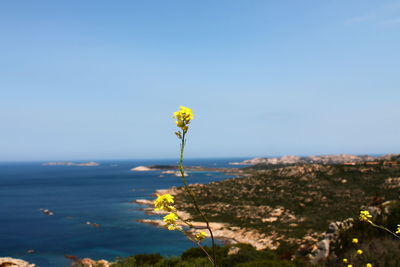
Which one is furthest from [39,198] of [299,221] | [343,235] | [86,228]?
[343,235]

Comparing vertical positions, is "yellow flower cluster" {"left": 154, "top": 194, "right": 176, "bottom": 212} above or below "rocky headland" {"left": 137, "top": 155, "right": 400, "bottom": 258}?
above

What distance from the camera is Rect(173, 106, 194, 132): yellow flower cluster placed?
2.85m

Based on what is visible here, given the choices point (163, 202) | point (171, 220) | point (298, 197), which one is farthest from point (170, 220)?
point (298, 197)

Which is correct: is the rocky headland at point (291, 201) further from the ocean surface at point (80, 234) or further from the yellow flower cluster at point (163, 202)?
the yellow flower cluster at point (163, 202)

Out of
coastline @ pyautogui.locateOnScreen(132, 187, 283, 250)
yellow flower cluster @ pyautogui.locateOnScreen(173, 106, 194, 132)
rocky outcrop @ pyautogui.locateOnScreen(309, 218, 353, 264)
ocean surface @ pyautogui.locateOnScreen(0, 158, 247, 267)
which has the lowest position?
ocean surface @ pyautogui.locateOnScreen(0, 158, 247, 267)

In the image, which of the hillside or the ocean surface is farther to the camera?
the hillside

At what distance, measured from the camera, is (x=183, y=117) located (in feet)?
9.41

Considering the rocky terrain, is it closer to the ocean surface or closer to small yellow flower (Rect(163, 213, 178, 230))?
the ocean surface

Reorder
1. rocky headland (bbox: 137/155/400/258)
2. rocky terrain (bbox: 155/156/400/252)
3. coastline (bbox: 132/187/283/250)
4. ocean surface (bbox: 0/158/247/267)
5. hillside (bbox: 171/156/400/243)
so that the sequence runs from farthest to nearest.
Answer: hillside (bbox: 171/156/400/243) → rocky terrain (bbox: 155/156/400/252) → rocky headland (bbox: 137/155/400/258) → ocean surface (bbox: 0/158/247/267) → coastline (bbox: 132/187/283/250)

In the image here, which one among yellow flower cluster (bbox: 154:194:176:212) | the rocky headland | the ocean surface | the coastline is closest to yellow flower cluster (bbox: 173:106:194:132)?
yellow flower cluster (bbox: 154:194:176:212)

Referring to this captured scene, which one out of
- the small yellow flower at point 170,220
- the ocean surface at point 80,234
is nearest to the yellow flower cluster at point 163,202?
the small yellow flower at point 170,220

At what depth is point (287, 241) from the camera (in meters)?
33.2

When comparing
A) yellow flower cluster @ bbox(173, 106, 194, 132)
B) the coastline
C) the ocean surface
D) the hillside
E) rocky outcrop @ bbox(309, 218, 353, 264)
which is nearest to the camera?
yellow flower cluster @ bbox(173, 106, 194, 132)

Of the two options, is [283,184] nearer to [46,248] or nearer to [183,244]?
[183,244]
